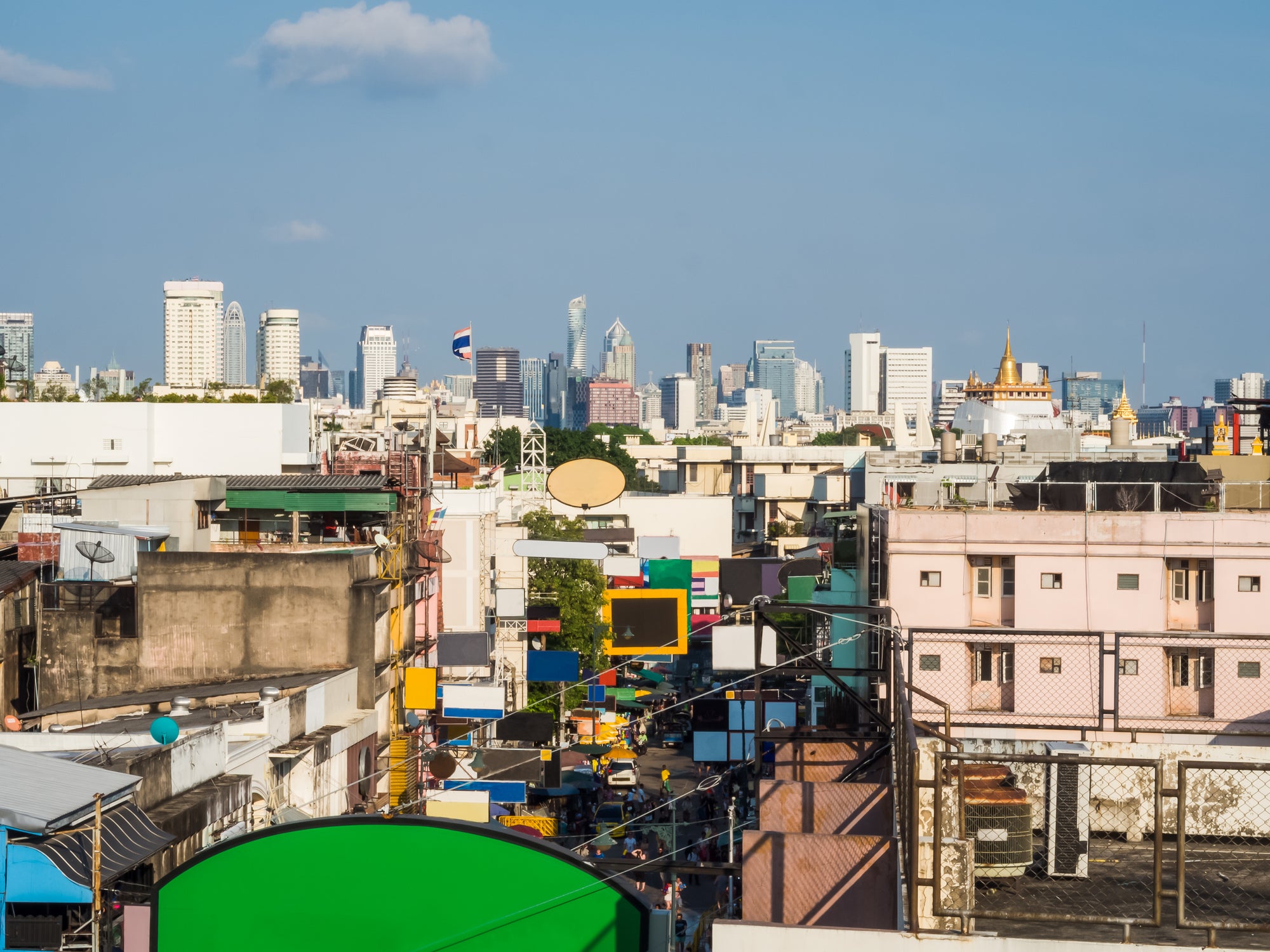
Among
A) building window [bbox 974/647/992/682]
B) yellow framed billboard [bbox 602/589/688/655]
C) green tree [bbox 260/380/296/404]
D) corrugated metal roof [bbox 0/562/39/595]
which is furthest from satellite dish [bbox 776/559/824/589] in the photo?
corrugated metal roof [bbox 0/562/39/595]

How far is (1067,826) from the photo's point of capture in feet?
31.8

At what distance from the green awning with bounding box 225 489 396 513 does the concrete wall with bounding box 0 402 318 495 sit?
11.8m

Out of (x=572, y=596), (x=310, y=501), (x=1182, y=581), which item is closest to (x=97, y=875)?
(x=1182, y=581)

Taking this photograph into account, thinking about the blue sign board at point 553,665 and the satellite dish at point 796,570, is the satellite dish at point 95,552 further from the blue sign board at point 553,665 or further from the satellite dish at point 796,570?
the satellite dish at point 796,570

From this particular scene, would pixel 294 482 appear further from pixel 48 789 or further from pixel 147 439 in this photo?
pixel 48 789

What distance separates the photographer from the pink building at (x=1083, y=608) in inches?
782

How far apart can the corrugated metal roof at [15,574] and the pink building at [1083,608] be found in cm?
1426

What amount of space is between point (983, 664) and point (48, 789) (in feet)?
42.9

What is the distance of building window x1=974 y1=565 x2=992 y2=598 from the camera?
2191cm

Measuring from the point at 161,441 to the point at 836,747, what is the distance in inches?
1312

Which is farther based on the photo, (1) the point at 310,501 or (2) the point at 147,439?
(2) the point at 147,439

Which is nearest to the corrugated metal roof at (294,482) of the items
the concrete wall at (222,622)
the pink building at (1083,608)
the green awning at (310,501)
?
the green awning at (310,501)

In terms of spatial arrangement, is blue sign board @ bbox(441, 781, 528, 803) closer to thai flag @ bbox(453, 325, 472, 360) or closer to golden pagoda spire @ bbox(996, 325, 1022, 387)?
thai flag @ bbox(453, 325, 472, 360)

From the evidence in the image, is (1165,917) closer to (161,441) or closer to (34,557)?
(34,557)
